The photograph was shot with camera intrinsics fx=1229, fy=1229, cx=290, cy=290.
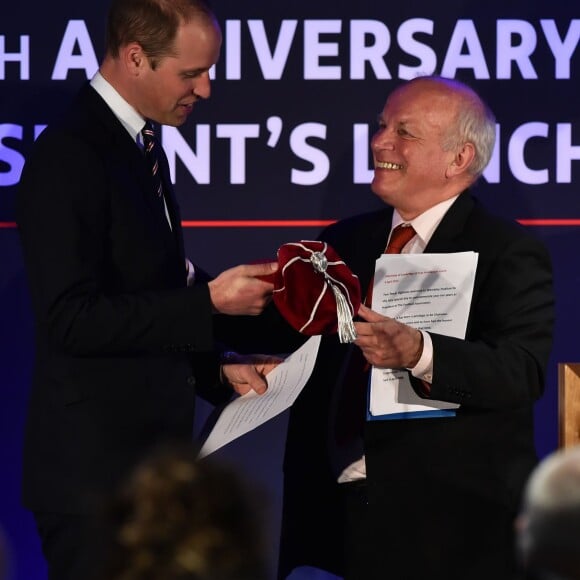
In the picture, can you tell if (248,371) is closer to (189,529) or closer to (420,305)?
(420,305)

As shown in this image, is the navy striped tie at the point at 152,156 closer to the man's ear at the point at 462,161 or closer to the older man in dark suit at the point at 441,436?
the older man in dark suit at the point at 441,436

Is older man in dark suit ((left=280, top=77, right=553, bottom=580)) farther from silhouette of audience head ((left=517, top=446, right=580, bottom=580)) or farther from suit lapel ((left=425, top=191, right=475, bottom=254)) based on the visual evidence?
silhouette of audience head ((left=517, top=446, right=580, bottom=580))

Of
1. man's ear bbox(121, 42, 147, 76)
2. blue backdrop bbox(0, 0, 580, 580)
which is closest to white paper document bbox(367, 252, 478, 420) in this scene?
man's ear bbox(121, 42, 147, 76)

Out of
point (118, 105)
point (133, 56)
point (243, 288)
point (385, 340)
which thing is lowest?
point (385, 340)

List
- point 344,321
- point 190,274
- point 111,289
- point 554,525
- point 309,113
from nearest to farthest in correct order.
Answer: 1. point 554,525
2. point 344,321
3. point 111,289
4. point 190,274
5. point 309,113

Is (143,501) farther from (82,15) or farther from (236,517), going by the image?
(82,15)

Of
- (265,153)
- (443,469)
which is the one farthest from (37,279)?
(265,153)

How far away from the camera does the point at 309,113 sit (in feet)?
12.6

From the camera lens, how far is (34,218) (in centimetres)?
244

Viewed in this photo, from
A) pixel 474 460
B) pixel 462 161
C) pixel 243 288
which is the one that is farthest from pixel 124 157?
pixel 474 460

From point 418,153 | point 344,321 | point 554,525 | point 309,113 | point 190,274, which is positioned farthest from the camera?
point 309,113

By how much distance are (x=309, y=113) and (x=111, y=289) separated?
4.91ft

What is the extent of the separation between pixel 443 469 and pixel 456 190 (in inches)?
27.3

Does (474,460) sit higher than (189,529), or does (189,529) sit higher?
(189,529)
